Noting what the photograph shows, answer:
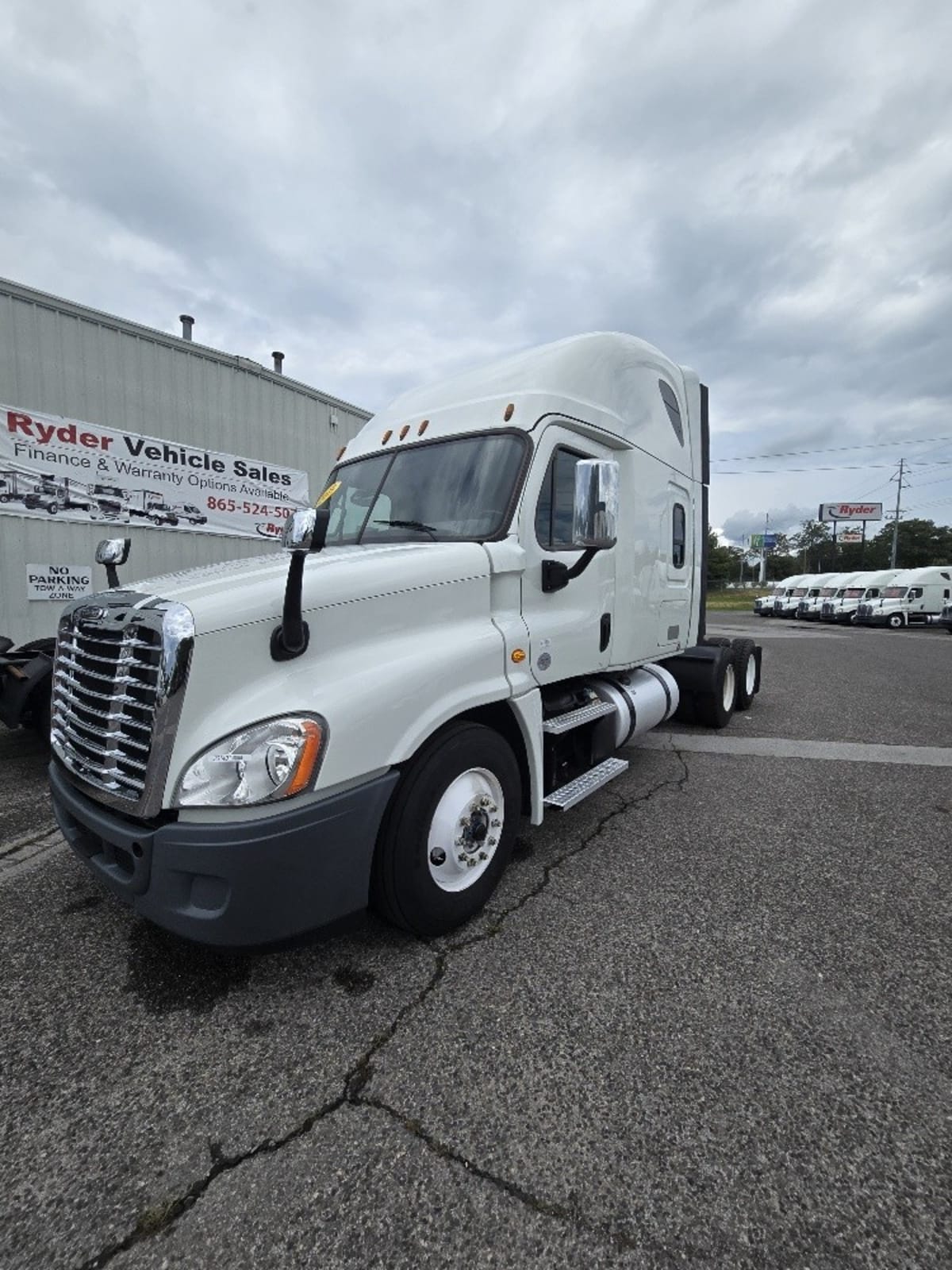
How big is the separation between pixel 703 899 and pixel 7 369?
7.87m

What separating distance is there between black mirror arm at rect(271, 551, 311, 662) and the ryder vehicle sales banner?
5.96 metres

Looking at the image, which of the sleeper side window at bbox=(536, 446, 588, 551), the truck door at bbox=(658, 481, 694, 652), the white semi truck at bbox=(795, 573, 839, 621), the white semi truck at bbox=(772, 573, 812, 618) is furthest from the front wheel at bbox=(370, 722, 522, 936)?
the white semi truck at bbox=(772, 573, 812, 618)

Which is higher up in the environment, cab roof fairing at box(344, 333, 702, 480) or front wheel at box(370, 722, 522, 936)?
cab roof fairing at box(344, 333, 702, 480)

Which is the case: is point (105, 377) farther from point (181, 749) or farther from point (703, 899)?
Result: point (703, 899)

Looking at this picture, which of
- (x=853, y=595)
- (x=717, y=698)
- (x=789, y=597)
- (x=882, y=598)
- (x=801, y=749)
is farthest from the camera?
(x=789, y=597)

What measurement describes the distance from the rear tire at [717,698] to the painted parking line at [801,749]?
8.4 inches

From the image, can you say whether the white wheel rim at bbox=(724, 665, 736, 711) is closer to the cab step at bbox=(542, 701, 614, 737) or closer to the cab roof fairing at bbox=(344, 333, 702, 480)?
the cab roof fairing at bbox=(344, 333, 702, 480)

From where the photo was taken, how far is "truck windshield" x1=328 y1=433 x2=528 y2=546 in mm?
3166

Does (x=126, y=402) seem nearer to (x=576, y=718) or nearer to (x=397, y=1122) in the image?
(x=576, y=718)

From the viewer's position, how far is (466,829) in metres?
2.74

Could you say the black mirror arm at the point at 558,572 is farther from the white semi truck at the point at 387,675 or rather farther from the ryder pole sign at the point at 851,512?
the ryder pole sign at the point at 851,512

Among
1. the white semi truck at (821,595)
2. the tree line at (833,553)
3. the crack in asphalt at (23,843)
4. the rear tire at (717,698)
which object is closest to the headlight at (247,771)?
the crack in asphalt at (23,843)

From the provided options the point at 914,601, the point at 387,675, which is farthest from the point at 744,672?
the point at 914,601

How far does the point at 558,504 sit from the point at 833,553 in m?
113
